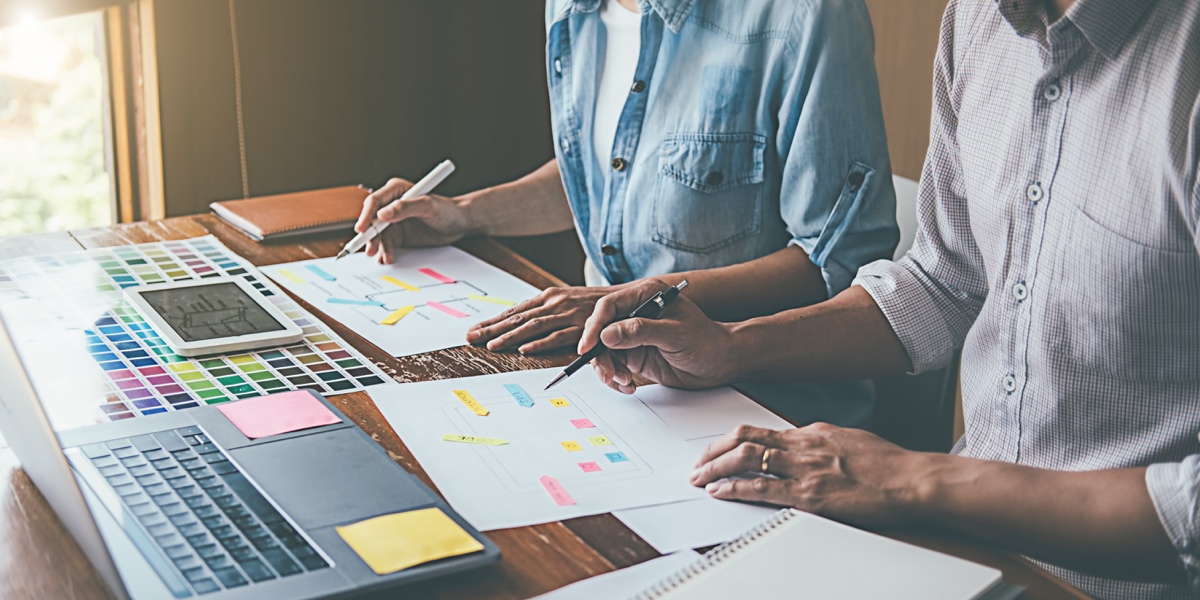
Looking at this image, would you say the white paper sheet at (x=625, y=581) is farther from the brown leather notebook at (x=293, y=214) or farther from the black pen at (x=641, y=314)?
the brown leather notebook at (x=293, y=214)

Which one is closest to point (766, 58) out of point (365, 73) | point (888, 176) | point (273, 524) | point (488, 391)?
point (888, 176)

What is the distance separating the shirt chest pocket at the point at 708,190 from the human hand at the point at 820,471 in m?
0.63

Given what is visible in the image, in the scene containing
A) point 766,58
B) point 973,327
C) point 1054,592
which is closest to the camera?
point 1054,592

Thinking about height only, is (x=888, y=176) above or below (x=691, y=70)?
below

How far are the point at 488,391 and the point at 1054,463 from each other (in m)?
0.59

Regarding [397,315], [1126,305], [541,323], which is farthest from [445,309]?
[1126,305]

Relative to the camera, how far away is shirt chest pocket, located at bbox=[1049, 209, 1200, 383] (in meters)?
1.06

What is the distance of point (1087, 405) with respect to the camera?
116 centimetres

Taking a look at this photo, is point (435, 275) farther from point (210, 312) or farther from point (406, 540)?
point (406, 540)

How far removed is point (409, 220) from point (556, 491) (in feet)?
2.83

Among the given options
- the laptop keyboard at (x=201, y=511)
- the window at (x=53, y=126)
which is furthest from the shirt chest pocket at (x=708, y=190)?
the window at (x=53, y=126)

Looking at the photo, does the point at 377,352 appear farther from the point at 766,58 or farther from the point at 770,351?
the point at 766,58

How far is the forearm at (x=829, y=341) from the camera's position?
1.34 m

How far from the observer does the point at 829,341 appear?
1.36 m
